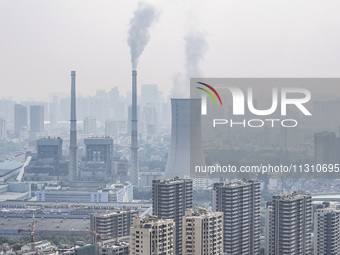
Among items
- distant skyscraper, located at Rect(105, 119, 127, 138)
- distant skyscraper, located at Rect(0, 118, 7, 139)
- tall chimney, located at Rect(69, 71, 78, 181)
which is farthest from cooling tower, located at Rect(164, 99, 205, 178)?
distant skyscraper, located at Rect(105, 119, 127, 138)

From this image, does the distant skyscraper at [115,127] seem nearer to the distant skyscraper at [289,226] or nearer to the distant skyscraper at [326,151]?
the distant skyscraper at [326,151]

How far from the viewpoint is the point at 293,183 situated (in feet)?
40.8

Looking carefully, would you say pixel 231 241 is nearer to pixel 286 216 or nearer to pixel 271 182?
pixel 286 216

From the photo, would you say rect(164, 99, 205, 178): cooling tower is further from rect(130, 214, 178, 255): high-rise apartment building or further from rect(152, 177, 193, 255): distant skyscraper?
rect(130, 214, 178, 255): high-rise apartment building

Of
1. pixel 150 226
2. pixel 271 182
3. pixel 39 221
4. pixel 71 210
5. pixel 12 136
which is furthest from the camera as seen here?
pixel 12 136

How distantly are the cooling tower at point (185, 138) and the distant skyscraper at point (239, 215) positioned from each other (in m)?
3.39

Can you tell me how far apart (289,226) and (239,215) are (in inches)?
17.3

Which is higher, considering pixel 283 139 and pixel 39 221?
pixel 283 139

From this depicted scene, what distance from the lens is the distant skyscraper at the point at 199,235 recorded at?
5082 millimetres

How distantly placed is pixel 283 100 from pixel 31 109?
15.5 metres

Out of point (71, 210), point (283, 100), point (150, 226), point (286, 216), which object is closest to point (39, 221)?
point (71, 210)

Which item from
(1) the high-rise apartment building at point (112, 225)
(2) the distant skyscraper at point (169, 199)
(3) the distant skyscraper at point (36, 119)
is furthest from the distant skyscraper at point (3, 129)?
(2) the distant skyscraper at point (169, 199)

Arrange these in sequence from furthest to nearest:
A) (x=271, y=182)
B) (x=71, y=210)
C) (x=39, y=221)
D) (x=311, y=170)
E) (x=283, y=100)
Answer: (x=311, y=170) < (x=271, y=182) < (x=71, y=210) < (x=39, y=221) < (x=283, y=100)

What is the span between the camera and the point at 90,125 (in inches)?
928
